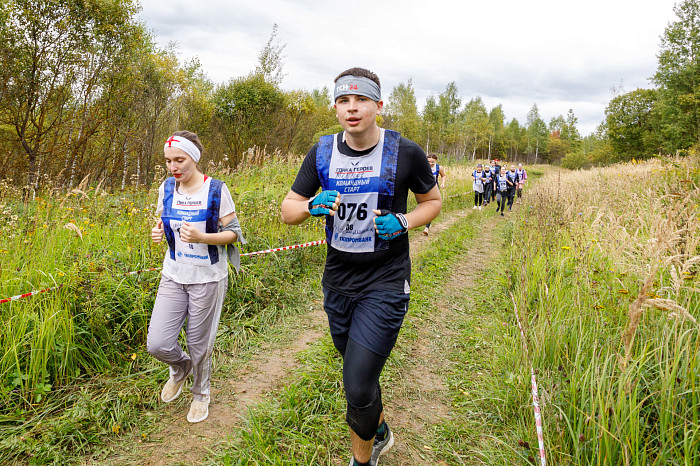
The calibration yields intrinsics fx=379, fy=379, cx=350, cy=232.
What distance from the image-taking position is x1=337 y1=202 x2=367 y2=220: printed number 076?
7.53 feet

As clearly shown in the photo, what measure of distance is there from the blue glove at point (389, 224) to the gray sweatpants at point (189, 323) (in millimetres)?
1625

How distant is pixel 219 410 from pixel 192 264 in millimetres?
1286

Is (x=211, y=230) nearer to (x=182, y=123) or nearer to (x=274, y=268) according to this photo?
(x=274, y=268)

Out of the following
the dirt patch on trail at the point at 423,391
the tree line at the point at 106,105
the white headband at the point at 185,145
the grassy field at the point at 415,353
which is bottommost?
the dirt patch on trail at the point at 423,391

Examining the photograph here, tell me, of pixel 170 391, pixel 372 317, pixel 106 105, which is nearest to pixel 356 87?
Result: pixel 372 317

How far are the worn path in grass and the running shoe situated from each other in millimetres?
92

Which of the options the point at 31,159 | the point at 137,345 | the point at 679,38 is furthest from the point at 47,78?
the point at 679,38

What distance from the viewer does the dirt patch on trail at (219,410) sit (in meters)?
2.70

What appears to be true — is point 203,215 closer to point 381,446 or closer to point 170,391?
point 170,391

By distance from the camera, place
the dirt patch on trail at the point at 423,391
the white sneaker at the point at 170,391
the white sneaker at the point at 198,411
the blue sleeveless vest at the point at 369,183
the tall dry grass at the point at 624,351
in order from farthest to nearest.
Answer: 1. the white sneaker at the point at 170,391
2. the white sneaker at the point at 198,411
3. the dirt patch on trail at the point at 423,391
4. the blue sleeveless vest at the point at 369,183
5. the tall dry grass at the point at 624,351

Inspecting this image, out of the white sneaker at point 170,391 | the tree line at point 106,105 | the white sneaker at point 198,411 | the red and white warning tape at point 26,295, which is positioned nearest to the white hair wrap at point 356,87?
the white sneaker at point 198,411

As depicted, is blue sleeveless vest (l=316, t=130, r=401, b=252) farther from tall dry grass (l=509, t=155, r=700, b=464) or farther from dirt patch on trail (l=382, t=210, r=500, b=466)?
dirt patch on trail (l=382, t=210, r=500, b=466)

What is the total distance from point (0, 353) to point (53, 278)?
76 centimetres

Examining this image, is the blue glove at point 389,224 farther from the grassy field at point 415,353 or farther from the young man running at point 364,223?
the grassy field at point 415,353
